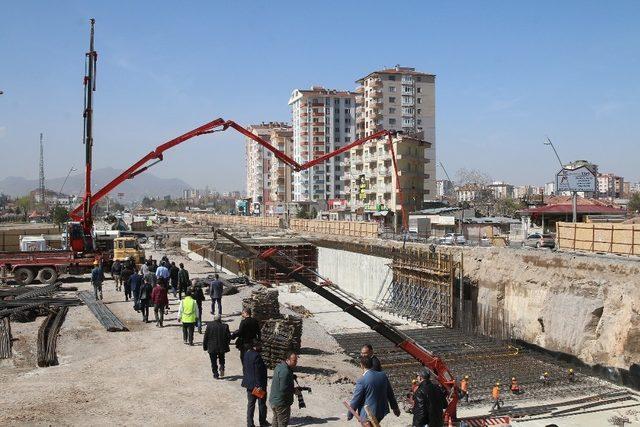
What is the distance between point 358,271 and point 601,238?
1684cm

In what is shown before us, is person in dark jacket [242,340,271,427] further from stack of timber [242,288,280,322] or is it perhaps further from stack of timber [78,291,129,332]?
stack of timber [78,291,129,332]

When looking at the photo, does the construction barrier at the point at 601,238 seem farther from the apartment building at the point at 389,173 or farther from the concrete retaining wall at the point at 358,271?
the apartment building at the point at 389,173

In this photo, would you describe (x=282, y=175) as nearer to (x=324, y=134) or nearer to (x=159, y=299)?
(x=324, y=134)

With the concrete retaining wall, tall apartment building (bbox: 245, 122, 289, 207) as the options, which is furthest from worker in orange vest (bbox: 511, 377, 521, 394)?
tall apartment building (bbox: 245, 122, 289, 207)

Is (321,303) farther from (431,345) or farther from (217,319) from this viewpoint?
(217,319)

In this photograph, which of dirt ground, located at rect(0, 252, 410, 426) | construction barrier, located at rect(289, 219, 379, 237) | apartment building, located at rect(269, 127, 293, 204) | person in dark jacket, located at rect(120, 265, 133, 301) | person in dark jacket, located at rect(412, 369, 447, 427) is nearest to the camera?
person in dark jacket, located at rect(412, 369, 447, 427)

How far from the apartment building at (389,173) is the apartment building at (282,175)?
4663 centimetres

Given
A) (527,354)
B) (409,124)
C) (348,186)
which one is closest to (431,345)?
(527,354)

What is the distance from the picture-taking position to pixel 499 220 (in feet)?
172

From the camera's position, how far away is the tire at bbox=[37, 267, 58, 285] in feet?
90.7

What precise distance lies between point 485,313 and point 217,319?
16555mm

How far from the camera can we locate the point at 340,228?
5106 cm

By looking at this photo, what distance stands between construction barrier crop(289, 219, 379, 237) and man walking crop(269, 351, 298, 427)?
3736 centimetres

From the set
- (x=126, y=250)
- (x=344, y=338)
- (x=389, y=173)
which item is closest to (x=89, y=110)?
(x=126, y=250)
